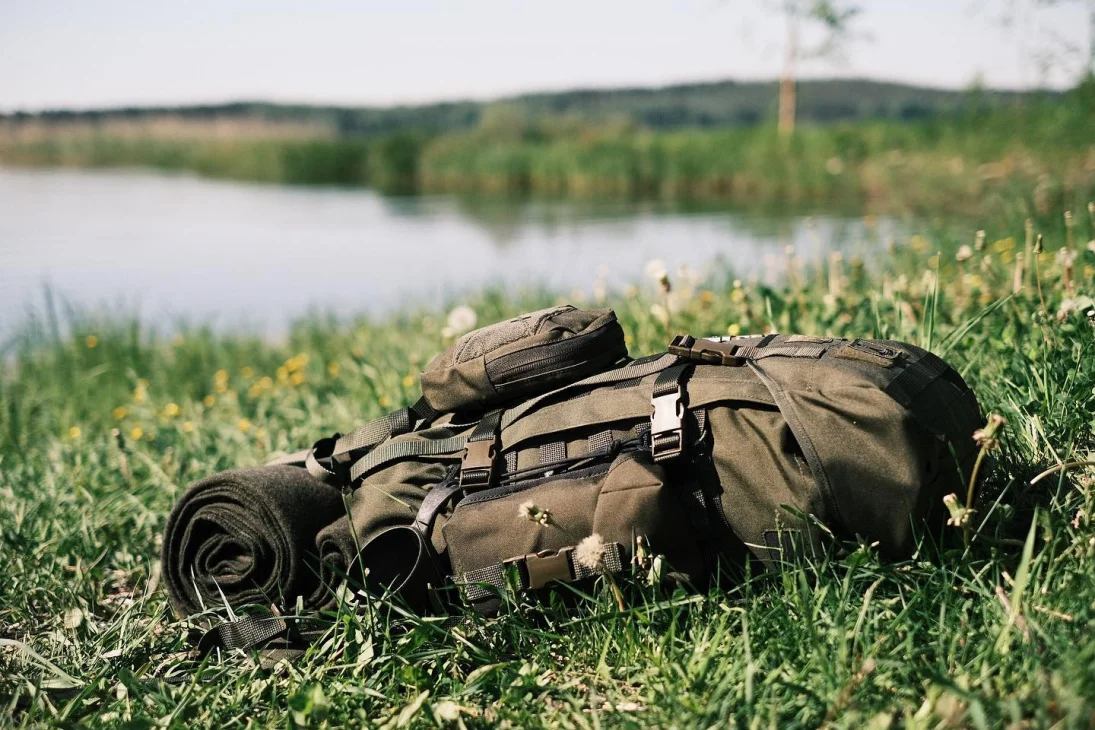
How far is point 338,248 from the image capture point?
1558 centimetres

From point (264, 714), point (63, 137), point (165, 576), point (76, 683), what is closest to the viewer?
point (264, 714)

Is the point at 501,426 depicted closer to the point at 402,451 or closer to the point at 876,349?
the point at 402,451

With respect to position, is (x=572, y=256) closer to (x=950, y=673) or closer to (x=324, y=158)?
(x=950, y=673)

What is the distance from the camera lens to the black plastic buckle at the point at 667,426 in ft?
6.79

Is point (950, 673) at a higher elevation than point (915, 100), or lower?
lower

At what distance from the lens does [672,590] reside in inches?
84.1

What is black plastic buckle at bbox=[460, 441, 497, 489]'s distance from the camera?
2.28m

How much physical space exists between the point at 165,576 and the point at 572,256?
10.4m

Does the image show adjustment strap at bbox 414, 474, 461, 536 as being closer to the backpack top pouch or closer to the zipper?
the backpack top pouch

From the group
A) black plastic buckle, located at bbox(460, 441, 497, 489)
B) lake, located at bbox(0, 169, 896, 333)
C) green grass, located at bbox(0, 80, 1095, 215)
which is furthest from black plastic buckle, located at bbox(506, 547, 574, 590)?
green grass, located at bbox(0, 80, 1095, 215)

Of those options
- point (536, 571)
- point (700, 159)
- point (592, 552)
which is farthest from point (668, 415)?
point (700, 159)

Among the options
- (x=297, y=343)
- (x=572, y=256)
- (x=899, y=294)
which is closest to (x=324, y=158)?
(x=572, y=256)

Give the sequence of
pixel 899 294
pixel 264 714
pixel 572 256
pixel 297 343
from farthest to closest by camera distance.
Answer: pixel 572 256 → pixel 297 343 → pixel 899 294 → pixel 264 714

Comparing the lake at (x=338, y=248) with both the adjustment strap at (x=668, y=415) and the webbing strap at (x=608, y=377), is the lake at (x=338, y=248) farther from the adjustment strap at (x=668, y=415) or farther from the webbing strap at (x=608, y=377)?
the adjustment strap at (x=668, y=415)
